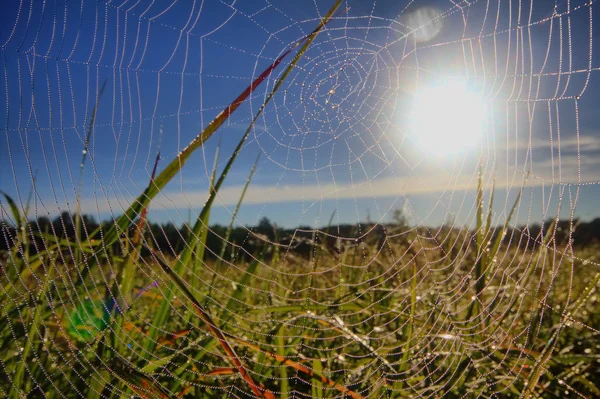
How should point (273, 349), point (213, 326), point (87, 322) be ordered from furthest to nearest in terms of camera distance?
1. point (87, 322)
2. point (273, 349)
3. point (213, 326)

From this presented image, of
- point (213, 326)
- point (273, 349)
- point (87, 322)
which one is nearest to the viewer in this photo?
point (213, 326)

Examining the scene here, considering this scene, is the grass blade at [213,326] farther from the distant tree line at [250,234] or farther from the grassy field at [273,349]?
the distant tree line at [250,234]

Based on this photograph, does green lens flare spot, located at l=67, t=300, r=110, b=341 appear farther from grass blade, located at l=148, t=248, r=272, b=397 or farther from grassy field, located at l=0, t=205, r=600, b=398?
grass blade, located at l=148, t=248, r=272, b=397

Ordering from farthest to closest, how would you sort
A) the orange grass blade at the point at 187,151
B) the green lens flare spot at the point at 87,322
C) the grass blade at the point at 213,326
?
the green lens flare spot at the point at 87,322, the orange grass blade at the point at 187,151, the grass blade at the point at 213,326

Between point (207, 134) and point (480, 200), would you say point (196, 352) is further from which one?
point (480, 200)

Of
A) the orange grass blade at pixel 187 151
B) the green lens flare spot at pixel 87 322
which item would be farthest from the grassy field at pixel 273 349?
the orange grass blade at pixel 187 151

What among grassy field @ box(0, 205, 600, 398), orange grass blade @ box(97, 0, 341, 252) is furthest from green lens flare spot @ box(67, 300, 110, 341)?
orange grass blade @ box(97, 0, 341, 252)

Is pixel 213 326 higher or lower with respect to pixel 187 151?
lower

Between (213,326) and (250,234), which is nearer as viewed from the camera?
(213,326)

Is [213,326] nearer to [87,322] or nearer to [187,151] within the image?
[187,151]

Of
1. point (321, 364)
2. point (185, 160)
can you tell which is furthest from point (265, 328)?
point (185, 160)

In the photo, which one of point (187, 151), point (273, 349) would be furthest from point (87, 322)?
point (187, 151)

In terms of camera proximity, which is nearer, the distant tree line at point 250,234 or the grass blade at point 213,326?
the grass blade at point 213,326
